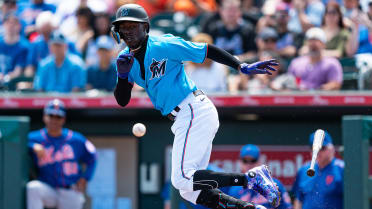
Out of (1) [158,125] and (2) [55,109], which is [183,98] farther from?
(1) [158,125]

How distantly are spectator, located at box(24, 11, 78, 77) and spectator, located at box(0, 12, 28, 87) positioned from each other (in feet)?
0.38

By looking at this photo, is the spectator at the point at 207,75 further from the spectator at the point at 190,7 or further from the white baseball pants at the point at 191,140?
the white baseball pants at the point at 191,140

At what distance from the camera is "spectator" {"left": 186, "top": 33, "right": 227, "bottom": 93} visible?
802 cm

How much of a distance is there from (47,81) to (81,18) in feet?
5.10

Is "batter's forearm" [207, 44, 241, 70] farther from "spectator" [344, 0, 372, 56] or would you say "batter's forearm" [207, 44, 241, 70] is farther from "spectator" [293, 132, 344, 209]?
"spectator" [344, 0, 372, 56]

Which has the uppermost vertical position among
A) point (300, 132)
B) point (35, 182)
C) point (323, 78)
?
point (323, 78)

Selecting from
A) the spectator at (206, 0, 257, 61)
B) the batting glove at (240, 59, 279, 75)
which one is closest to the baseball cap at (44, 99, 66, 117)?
the spectator at (206, 0, 257, 61)

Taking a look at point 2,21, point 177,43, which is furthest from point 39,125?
point 177,43

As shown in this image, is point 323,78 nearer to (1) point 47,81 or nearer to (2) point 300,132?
(2) point 300,132

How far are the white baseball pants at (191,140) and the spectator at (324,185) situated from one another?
1815 mm

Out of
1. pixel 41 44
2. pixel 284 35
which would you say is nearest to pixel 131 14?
pixel 284 35

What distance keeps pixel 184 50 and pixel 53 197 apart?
10.9 feet

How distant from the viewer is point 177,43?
16.4 ft

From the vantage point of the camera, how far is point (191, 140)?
4.91 m
